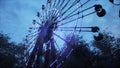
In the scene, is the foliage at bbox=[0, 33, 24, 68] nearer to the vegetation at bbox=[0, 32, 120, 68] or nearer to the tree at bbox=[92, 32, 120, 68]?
the vegetation at bbox=[0, 32, 120, 68]

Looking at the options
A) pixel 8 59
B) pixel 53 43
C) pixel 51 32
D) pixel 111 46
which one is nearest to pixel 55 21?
pixel 51 32

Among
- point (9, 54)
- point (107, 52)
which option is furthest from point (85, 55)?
point (9, 54)

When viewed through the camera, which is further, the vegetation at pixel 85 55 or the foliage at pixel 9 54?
the foliage at pixel 9 54

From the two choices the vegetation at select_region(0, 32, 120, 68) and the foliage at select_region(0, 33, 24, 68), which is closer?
the vegetation at select_region(0, 32, 120, 68)

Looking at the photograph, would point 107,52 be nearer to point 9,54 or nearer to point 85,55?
point 85,55

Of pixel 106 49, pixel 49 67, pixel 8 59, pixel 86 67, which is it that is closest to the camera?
→ pixel 49 67

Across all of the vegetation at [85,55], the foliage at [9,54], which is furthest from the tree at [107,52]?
the foliage at [9,54]

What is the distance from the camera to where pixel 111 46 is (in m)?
37.6

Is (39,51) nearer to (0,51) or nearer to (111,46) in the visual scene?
(0,51)

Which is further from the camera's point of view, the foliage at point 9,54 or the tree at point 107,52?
the foliage at point 9,54

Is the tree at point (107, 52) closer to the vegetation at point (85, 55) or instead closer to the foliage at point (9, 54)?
the vegetation at point (85, 55)

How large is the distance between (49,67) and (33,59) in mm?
2094

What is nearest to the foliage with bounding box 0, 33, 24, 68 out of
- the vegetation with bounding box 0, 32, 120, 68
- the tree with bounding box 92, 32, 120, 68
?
the vegetation with bounding box 0, 32, 120, 68

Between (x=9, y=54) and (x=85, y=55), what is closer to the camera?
(x=85, y=55)
